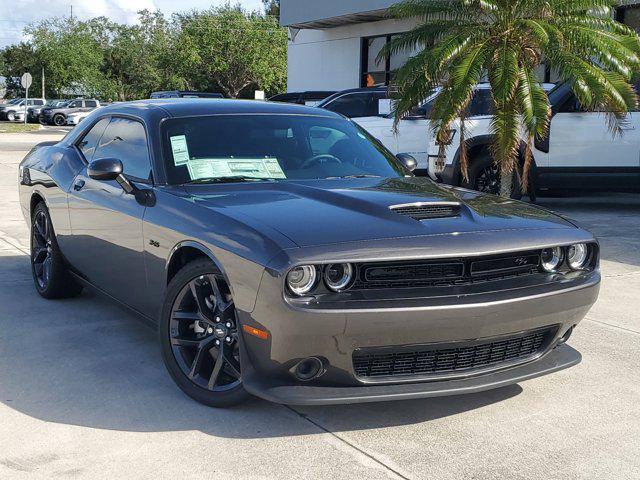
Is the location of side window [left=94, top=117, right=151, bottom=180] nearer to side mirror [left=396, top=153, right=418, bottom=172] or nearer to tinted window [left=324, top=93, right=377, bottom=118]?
side mirror [left=396, top=153, right=418, bottom=172]

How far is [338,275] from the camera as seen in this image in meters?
3.49

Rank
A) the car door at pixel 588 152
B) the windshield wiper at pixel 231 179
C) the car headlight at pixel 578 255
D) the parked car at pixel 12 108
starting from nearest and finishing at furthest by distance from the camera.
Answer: the car headlight at pixel 578 255, the windshield wiper at pixel 231 179, the car door at pixel 588 152, the parked car at pixel 12 108

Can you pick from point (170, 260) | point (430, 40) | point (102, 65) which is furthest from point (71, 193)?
point (102, 65)

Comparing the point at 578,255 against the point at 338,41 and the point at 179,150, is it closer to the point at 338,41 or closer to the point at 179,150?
the point at 179,150

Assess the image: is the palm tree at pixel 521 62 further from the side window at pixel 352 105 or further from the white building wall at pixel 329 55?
the white building wall at pixel 329 55

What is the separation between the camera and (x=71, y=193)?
5.44 m

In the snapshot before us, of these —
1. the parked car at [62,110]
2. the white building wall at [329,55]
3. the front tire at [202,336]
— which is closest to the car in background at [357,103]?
the white building wall at [329,55]

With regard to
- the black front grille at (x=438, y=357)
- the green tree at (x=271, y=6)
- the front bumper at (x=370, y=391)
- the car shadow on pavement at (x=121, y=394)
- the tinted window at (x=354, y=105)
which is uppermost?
the green tree at (x=271, y=6)

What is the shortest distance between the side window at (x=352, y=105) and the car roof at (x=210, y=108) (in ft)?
31.2

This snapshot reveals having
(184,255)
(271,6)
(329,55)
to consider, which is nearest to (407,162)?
(184,255)

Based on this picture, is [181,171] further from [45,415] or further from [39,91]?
[39,91]

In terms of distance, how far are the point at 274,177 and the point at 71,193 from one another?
1.66 m

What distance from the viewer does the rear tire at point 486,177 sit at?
36.5 ft

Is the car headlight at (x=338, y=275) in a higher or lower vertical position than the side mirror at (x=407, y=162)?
lower
